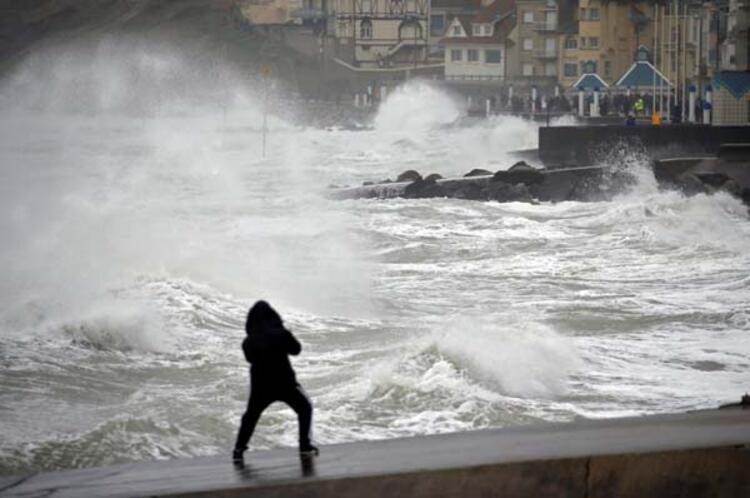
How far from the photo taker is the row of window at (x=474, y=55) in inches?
3376

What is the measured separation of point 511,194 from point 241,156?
2107 centimetres

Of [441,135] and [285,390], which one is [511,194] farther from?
[441,135]

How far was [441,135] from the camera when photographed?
64.2 meters

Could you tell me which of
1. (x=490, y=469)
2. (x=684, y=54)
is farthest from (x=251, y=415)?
(x=684, y=54)

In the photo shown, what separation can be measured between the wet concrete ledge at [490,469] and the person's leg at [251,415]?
90mm

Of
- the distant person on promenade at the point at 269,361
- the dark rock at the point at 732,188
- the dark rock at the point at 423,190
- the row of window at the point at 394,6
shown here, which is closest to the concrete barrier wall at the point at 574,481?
the distant person on promenade at the point at 269,361

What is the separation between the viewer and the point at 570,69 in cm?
7431

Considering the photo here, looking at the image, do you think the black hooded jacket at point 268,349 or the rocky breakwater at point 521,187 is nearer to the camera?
the black hooded jacket at point 268,349

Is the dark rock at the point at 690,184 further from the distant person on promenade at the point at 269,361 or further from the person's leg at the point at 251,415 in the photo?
the distant person on promenade at the point at 269,361

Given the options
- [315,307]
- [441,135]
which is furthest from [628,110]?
[315,307]

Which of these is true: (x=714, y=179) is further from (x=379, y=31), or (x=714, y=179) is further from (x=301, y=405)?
(x=379, y=31)

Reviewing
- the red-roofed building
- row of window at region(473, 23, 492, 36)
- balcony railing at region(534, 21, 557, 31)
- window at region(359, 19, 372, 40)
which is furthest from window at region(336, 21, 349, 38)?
balcony railing at region(534, 21, 557, 31)

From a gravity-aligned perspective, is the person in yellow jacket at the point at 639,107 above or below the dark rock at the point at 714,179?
above

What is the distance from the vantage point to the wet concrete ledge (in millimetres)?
5609
